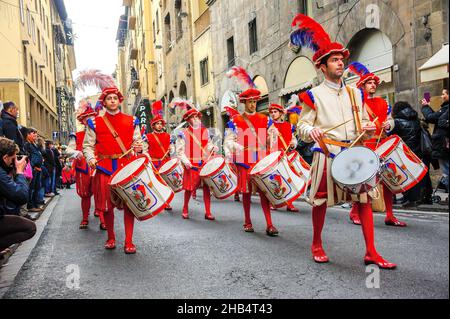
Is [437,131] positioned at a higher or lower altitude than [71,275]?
higher

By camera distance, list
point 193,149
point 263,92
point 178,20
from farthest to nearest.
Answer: point 178,20 < point 263,92 < point 193,149

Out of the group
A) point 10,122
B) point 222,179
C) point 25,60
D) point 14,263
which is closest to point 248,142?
point 222,179

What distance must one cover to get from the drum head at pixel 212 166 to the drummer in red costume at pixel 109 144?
1.99 metres

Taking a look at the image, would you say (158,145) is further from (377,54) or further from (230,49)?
(230,49)

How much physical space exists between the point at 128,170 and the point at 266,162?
5.70 ft

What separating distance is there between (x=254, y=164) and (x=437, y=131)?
11.0 ft

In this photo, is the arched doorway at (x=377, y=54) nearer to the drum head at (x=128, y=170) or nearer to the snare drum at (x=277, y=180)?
the snare drum at (x=277, y=180)

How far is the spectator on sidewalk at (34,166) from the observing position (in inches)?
392

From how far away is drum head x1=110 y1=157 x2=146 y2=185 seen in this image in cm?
507

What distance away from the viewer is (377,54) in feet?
40.4

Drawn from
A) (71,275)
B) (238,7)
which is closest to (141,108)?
(238,7)

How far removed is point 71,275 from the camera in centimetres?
456

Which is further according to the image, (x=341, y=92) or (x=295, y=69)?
(x=295, y=69)
